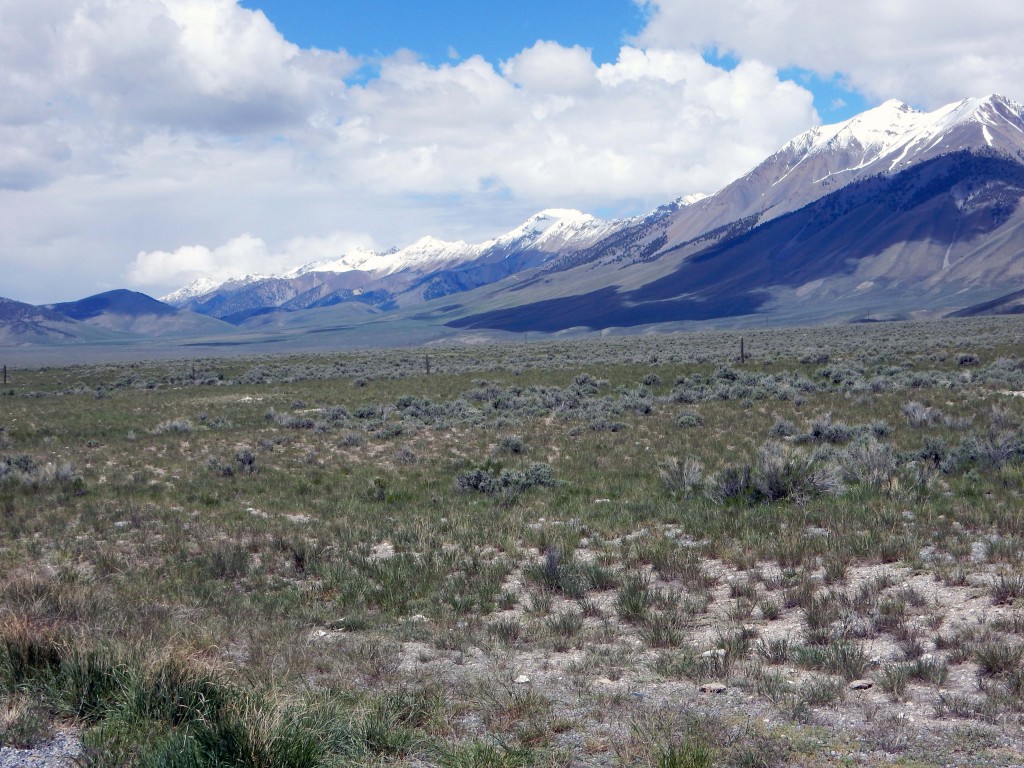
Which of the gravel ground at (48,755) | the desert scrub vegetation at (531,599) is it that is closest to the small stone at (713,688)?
the desert scrub vegetation at (531,599)

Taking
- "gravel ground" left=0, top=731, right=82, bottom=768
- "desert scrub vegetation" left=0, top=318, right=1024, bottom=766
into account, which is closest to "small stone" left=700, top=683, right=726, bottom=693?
"desert scrub vegetation" left=0, top=318, right=1024, bottom=766

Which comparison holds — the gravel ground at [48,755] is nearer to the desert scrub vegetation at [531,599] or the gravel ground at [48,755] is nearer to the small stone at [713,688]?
the desert scrub vegetation at [531,599]

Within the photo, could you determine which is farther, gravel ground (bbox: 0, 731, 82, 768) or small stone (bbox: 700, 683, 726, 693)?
small stone (bbox: 700, 683, 726, 693)

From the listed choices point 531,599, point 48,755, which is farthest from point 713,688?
point 48,755

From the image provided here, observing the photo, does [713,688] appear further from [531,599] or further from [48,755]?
[48,755]

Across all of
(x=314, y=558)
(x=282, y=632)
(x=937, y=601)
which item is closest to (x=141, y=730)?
(x=282, y=632)

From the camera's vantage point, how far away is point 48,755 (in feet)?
14.9

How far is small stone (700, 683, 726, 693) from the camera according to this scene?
573cm

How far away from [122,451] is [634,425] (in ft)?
43.8

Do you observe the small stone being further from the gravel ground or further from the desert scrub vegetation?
the gravel ground

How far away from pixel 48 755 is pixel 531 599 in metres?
4.69

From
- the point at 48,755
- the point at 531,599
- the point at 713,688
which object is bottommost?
the point at 531,599

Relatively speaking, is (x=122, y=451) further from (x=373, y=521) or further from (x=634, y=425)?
(x=634, y=425)

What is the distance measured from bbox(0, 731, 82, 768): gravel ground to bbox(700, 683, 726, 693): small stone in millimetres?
4062
